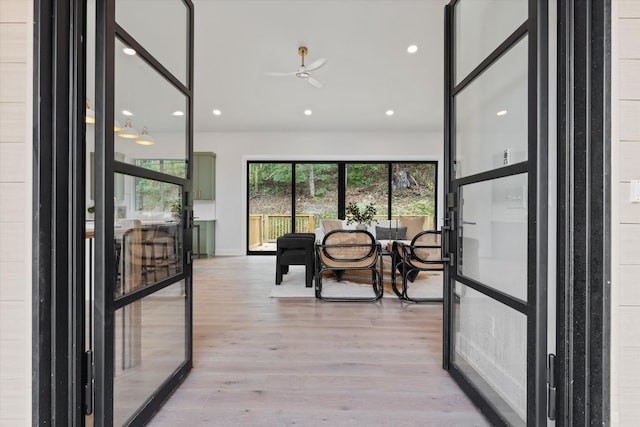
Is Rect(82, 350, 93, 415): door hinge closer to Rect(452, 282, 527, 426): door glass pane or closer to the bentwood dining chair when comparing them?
Rect(452, 282, 527, 426): door glass pane

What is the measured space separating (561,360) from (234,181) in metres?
6.64

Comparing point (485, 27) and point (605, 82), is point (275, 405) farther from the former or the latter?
point (485, 27)

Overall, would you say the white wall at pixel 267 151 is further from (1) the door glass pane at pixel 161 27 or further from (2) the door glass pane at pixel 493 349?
(2) the door glass pane at pixel 493 349

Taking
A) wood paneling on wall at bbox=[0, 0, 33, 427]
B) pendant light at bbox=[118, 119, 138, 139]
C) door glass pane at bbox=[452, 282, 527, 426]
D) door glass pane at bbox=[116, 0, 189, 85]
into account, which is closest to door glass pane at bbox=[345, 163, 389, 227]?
door glass pane at bbox=[452, 282, 527, 426]

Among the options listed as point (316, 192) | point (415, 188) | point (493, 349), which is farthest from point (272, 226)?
point (493, 349)

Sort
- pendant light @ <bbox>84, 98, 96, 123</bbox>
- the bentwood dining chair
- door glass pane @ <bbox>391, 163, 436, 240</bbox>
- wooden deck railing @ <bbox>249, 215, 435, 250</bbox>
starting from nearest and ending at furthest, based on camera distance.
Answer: pendant light @ <bbox>84, 98, 96, 123</bbox> → the bentwood dining chair → door glass pane @ <bbox>391, 163, 436, 240</bbox> → wooden deck railing @ <bbox>249, 215, 435, 250</bbox>

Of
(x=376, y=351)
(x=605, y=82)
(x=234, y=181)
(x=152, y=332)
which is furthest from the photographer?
(x=234, y=181)

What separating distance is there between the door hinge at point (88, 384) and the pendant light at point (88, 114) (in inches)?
32.7

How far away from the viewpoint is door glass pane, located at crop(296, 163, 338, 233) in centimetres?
716

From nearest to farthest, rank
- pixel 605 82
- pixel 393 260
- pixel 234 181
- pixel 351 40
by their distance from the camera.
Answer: pixel 605 82 < pixel 393 260 < pixel 351 40 < pixel 234 181

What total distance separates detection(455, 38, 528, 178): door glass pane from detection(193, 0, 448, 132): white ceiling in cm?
267

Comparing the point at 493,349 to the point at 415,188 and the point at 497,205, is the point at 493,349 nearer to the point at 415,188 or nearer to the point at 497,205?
the point at 497,205

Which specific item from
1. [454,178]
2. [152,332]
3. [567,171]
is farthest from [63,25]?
[454,178]

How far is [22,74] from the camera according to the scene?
1.01 m
